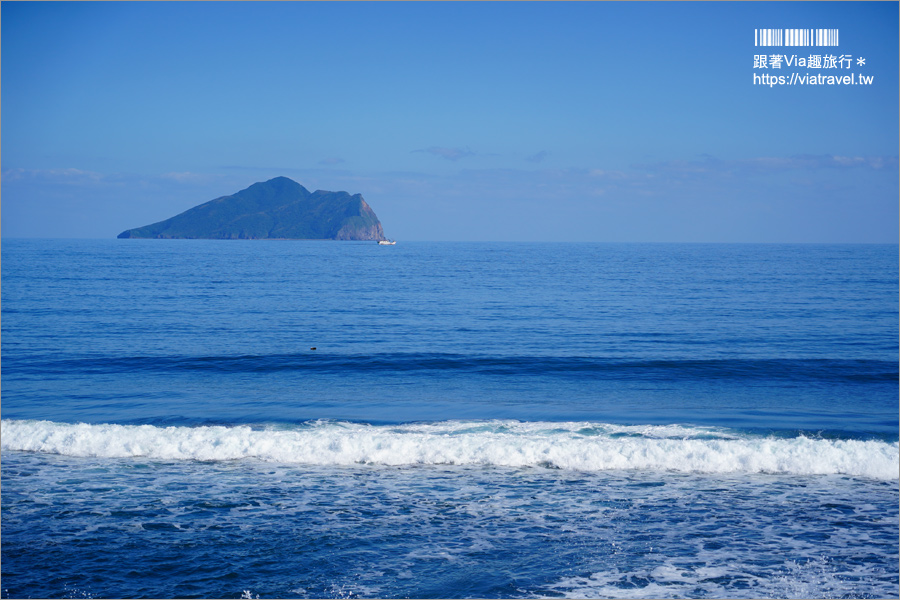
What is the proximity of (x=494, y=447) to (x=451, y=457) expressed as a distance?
1.17 m

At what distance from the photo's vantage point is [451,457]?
15.8 m

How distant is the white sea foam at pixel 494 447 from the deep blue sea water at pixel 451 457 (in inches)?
3.0

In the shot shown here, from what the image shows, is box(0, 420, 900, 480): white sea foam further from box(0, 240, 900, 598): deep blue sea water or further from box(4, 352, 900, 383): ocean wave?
box(4, 352, 900, 383): ocean wave

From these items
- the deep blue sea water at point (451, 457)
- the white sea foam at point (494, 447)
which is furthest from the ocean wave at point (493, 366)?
the white sea foam at point (494, 447)

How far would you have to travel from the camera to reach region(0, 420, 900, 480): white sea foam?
597 inches

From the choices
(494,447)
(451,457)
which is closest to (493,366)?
(494,447)

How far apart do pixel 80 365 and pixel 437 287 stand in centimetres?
3593

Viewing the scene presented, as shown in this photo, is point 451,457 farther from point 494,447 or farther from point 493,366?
point 493,366

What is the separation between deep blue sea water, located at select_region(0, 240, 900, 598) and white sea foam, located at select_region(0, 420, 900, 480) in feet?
0.25

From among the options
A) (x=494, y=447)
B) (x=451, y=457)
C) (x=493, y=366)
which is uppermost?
(x=493, y=366)

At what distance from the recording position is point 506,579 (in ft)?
32.3

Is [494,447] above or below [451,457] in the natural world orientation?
above

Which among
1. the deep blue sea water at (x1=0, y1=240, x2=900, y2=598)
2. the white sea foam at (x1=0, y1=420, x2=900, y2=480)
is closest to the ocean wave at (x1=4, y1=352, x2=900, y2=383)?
the deep blue sea water at (x1=0, y1=240, x2=900, y2=598)

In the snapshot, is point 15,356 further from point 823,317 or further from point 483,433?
point 823,317
